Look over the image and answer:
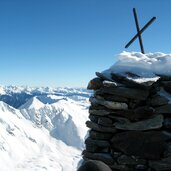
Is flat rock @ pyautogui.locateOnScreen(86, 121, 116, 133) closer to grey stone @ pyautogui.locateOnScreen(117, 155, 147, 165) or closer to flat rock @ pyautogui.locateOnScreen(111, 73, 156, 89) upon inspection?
grey stone @ pyautogui.locateOnScreen(117, 155, 147, 165)

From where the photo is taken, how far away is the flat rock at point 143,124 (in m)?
9.02

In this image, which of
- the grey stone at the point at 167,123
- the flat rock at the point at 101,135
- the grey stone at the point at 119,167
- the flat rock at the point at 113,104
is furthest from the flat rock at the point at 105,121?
the grey stone at the point at 167,123

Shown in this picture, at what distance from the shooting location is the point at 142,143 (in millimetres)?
9102

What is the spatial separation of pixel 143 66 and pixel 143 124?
85.7 inches

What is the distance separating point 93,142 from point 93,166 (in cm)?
483

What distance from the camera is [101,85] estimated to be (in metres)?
10.2

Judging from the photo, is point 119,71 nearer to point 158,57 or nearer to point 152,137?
point 158,57

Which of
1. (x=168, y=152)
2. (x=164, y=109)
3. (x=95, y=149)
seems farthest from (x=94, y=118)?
(x=168, y=152)

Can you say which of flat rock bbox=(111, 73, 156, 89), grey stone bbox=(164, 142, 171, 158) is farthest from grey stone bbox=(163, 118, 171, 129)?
flat rock bbox=(111, 73, 156, 89)

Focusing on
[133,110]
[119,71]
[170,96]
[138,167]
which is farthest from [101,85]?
[138,167]

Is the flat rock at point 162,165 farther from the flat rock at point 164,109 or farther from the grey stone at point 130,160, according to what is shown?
the flat rock at point 164,109

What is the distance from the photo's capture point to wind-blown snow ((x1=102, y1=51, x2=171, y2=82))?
9.94m

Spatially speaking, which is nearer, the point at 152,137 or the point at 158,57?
the point at 152,137

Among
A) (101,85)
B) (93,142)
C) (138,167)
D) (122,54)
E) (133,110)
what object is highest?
(122,54)
